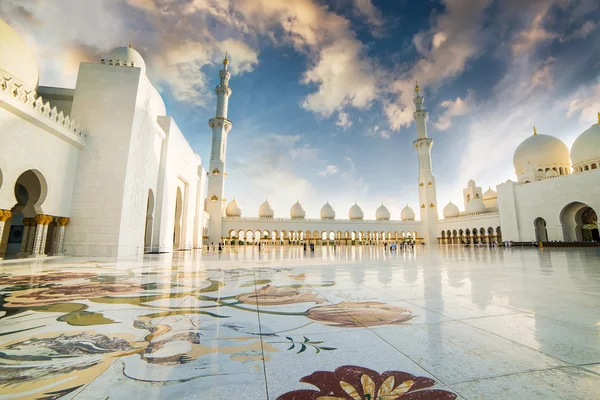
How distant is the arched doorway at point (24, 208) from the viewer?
10.2m

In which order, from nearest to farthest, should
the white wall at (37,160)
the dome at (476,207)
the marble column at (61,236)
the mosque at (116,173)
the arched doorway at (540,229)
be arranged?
the white wall at (37,160) < the mosque at (116,173) < the marble column at (61,236) < the arched doorway at (540,229) < the dome at (476,207)

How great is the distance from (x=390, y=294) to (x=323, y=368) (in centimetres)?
234

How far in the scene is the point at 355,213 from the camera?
4103 cm

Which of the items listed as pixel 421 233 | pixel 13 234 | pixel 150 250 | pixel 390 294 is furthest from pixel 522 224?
pixel 13 234

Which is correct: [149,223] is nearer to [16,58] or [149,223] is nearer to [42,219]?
[42,219]

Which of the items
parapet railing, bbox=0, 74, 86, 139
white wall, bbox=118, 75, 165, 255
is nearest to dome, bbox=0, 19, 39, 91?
parapet railing, bbox=0, 74, 86, 139

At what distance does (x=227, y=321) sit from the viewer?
236 centimetres

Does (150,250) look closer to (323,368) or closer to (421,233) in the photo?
(323,368)

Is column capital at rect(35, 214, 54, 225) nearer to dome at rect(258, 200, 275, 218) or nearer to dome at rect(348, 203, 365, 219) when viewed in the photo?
dome at rect(258, 200, 275, 218)

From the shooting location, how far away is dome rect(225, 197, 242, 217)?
35875 millimetres

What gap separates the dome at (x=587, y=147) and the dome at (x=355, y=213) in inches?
931

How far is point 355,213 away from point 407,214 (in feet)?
26.9

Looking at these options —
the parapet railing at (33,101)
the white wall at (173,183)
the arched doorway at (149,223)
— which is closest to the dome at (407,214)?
the white wall at (173,183)

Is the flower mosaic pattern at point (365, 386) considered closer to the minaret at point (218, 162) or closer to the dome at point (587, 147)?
the minaret at point (218, 162)
